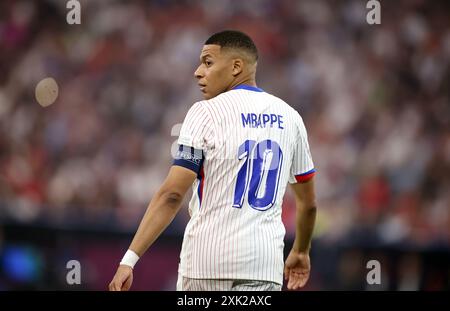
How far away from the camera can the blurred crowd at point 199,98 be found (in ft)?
33.5

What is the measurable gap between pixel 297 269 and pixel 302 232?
0.20 metres

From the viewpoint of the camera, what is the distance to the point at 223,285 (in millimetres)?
3900

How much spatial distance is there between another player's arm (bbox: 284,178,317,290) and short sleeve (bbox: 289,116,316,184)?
0.04m

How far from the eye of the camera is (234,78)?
4184 millimetres

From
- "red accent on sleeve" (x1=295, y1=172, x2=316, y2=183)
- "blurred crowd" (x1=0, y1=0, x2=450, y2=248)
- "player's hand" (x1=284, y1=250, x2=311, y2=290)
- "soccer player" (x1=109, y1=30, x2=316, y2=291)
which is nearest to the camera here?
"soccer player" (x1=109, y1=30, x2=316, y2=291)

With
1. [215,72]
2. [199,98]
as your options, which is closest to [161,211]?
[215,72]

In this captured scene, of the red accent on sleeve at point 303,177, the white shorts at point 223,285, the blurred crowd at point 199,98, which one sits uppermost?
the blurred crowd at point 199,98

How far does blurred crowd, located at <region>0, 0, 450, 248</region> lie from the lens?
10.2 metres

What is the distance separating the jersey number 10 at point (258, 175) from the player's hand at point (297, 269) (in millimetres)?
549

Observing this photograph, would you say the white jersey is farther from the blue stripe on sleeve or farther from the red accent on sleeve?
the red accent on sleeve

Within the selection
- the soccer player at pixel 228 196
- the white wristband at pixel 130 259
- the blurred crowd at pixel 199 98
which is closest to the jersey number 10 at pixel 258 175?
the soccer player at pixel 228 196

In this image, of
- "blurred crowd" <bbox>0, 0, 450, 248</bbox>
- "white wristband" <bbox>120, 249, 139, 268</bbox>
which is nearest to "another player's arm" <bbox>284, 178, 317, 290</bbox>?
"white wristband" <bbox>120, 249, 139, 268</bbox>

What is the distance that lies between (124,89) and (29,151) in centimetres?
163

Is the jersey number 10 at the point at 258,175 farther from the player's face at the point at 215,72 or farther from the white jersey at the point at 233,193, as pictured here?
the player's face at the point at 215,72
